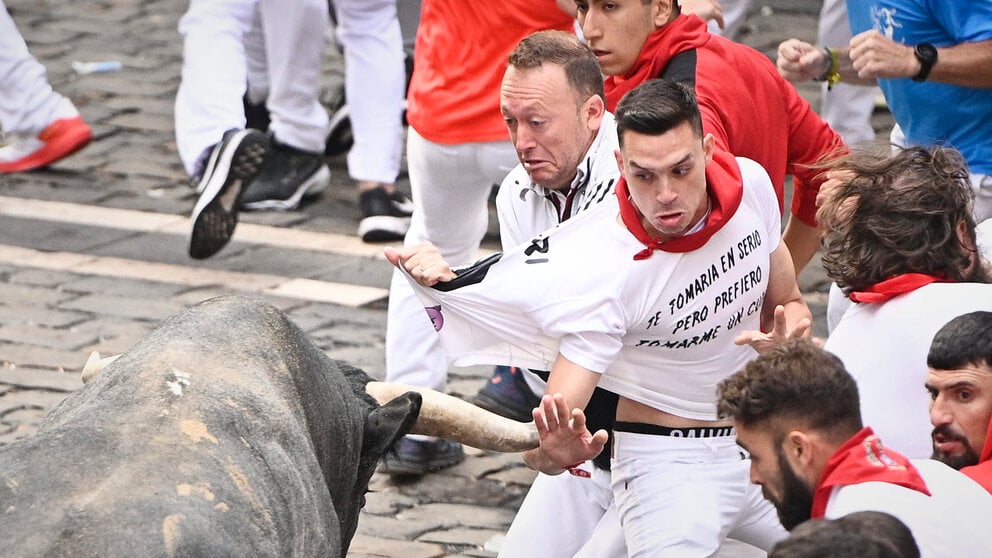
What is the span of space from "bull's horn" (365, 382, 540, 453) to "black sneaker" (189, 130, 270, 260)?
159 inches

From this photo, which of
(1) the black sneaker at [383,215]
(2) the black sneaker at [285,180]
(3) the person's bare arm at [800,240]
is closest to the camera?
(3) the person's bare arm at [800,240]

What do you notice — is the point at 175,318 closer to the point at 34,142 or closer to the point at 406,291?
the point at 406,291

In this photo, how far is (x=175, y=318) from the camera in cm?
357

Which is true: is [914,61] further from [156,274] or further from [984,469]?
[156,274]

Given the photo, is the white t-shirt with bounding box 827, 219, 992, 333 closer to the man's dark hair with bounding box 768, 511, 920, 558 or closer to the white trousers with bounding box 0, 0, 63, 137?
the man's dark hair with bounding box 768, 511, 920, 558

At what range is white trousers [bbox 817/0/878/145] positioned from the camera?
8.89 m

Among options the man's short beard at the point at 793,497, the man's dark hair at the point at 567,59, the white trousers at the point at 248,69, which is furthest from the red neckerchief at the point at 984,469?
the white trousers at the point at 248,69

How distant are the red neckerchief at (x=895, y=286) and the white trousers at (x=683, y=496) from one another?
68 cm

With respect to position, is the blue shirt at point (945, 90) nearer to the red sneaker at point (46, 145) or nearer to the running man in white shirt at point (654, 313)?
the running man in white shirt at point (654, 313)

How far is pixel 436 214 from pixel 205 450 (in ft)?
11.6

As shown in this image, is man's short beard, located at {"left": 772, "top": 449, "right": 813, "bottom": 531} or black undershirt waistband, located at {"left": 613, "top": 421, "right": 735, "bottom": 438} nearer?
man's short beard, located at {"left": 772, "top": 449, "right": 813, "bottom": 531}

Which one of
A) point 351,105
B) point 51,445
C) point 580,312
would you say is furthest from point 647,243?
point 351,105

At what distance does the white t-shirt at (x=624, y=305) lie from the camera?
4.32 meters

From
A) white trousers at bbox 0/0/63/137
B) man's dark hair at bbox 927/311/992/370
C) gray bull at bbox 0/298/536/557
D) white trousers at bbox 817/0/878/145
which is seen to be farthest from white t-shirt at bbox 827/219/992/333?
white trousers at bbox 0/0/63/137
